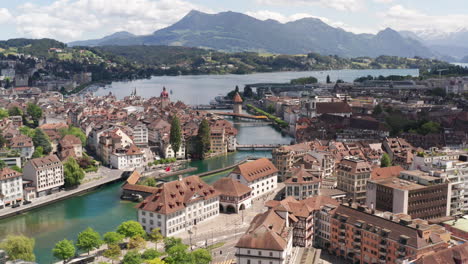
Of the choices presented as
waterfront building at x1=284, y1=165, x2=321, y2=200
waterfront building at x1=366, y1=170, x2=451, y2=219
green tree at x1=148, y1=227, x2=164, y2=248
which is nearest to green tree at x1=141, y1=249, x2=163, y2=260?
green tree at x1=148, y1=227, x2=164, y2=248

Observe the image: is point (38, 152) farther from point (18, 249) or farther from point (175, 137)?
point (18, 249)

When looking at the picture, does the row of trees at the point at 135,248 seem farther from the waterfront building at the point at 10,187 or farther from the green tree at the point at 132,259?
the waterfront building at the point at 10,187

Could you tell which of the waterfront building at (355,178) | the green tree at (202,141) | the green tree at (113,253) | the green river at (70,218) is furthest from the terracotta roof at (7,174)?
the waterfront building at (355,178)

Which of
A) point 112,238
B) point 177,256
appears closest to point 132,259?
point 177,256

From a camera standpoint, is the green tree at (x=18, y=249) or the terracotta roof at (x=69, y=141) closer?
the green tree at (x=18, y=249)

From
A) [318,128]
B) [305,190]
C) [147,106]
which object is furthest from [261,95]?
[305,190]

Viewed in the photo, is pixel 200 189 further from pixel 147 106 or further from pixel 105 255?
pixel 147 106
